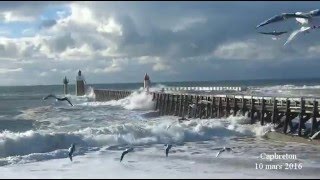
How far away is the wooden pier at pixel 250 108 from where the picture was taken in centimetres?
2378

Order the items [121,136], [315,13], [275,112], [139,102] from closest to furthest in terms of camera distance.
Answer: [315,13]
[121,136]
[275,112]
[139,102]

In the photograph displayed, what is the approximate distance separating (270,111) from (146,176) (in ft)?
46.6

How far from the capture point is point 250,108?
29031 mm

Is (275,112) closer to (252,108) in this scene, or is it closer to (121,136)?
(252,108)

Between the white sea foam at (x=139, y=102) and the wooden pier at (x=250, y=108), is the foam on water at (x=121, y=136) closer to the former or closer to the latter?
the wooden pier at (x=250, y=108)

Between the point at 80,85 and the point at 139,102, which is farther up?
the point at 80,85

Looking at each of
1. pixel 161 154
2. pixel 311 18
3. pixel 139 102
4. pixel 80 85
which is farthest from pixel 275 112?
pixel 80 85

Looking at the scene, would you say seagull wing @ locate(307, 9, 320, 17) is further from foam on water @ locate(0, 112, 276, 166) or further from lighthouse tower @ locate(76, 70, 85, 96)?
lighthouse tower @ locate(76, 70, 85, 96)

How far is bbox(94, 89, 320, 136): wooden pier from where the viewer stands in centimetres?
2378

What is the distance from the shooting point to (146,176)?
1430 centimetres

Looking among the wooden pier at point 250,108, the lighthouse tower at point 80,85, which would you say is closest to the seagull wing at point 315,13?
the wooden pier at point 250,108

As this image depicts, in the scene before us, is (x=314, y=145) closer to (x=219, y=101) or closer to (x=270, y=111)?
(x=270, y=111)

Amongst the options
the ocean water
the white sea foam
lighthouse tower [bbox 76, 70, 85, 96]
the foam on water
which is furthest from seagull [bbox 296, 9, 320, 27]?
lighthouse tower [bbox 76, 70, 85, 96]

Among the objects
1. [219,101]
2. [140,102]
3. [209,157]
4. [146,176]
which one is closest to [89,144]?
[209,157]
